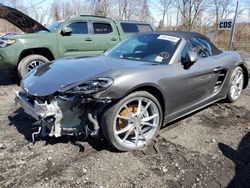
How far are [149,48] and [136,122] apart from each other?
1.24 metres

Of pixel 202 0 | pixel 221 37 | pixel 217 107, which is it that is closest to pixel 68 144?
pixel 217 107

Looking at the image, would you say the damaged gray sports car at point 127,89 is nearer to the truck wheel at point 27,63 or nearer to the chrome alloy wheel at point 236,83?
the chrome alloy wheel at point 236,83

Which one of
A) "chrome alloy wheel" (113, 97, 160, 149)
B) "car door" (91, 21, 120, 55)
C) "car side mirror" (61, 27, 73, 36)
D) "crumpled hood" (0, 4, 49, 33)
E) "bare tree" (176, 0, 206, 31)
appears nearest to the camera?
"chrome alloy wheel" (113, 97, 160, 149)

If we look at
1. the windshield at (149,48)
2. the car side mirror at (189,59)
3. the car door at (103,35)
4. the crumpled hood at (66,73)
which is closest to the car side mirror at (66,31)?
the car door at (103,35)

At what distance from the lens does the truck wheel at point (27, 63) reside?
20.9 feet

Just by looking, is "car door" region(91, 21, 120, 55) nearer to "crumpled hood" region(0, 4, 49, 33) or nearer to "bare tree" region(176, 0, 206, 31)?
"crumpled hood" region(0, 4, 49, 33)

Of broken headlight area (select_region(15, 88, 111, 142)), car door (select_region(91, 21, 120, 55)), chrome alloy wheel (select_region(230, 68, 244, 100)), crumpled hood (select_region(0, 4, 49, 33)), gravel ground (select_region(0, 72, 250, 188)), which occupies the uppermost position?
crumpled hood (select_region(0, 4, 49, 33))

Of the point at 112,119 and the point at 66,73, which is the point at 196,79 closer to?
the point at 112,119

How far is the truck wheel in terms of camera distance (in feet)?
20.9

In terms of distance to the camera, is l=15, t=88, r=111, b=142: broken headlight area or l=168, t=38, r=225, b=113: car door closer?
l=15, t=88, r=111, b=142: broken headlight area

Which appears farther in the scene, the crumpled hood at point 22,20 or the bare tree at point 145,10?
the bare tree at point 145,10

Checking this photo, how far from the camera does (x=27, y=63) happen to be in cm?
646

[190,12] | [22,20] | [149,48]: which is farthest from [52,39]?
[190,12]

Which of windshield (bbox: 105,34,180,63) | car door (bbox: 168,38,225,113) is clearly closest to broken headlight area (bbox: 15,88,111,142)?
car door (bbox: 168,38,225,113)
